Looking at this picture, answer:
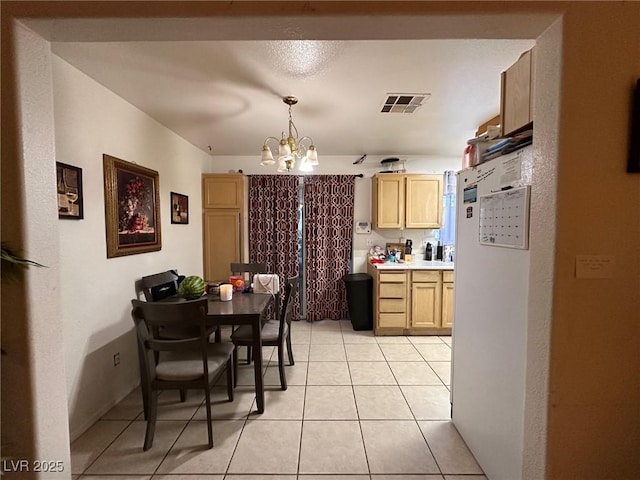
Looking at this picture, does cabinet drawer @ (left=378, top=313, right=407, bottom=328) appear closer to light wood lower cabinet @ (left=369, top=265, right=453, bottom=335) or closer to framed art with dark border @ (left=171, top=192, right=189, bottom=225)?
light wood lower cabinet @ (left=369, top=265, right=453, bottom=335)

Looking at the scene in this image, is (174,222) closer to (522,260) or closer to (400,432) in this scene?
(400,432)

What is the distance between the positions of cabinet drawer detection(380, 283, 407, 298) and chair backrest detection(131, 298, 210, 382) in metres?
2.52

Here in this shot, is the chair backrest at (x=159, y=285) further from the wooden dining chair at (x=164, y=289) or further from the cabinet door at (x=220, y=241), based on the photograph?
the cabinet door at (x=220, y=241)

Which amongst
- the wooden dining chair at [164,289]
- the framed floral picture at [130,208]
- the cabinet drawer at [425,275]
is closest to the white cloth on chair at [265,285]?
the wooden dining chair at [164,289]

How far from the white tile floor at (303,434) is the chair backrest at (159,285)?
2.75 feet

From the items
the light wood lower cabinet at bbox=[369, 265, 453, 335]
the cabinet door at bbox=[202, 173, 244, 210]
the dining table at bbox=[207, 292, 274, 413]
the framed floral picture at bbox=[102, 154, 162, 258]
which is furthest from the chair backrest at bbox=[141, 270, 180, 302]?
the light wood lower cabinet at bbox=[369, 265, 453, 335]

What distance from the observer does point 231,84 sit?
2.18m

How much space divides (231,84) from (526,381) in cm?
253

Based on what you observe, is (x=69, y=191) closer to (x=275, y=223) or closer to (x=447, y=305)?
(x=275, y=223)

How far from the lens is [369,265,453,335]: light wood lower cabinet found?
376 cm

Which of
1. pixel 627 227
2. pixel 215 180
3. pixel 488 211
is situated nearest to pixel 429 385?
pixel 488 211

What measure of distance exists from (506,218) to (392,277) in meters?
2.45

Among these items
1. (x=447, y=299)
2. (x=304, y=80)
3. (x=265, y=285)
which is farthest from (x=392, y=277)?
(x=304, y=80)

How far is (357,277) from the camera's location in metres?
4.12
